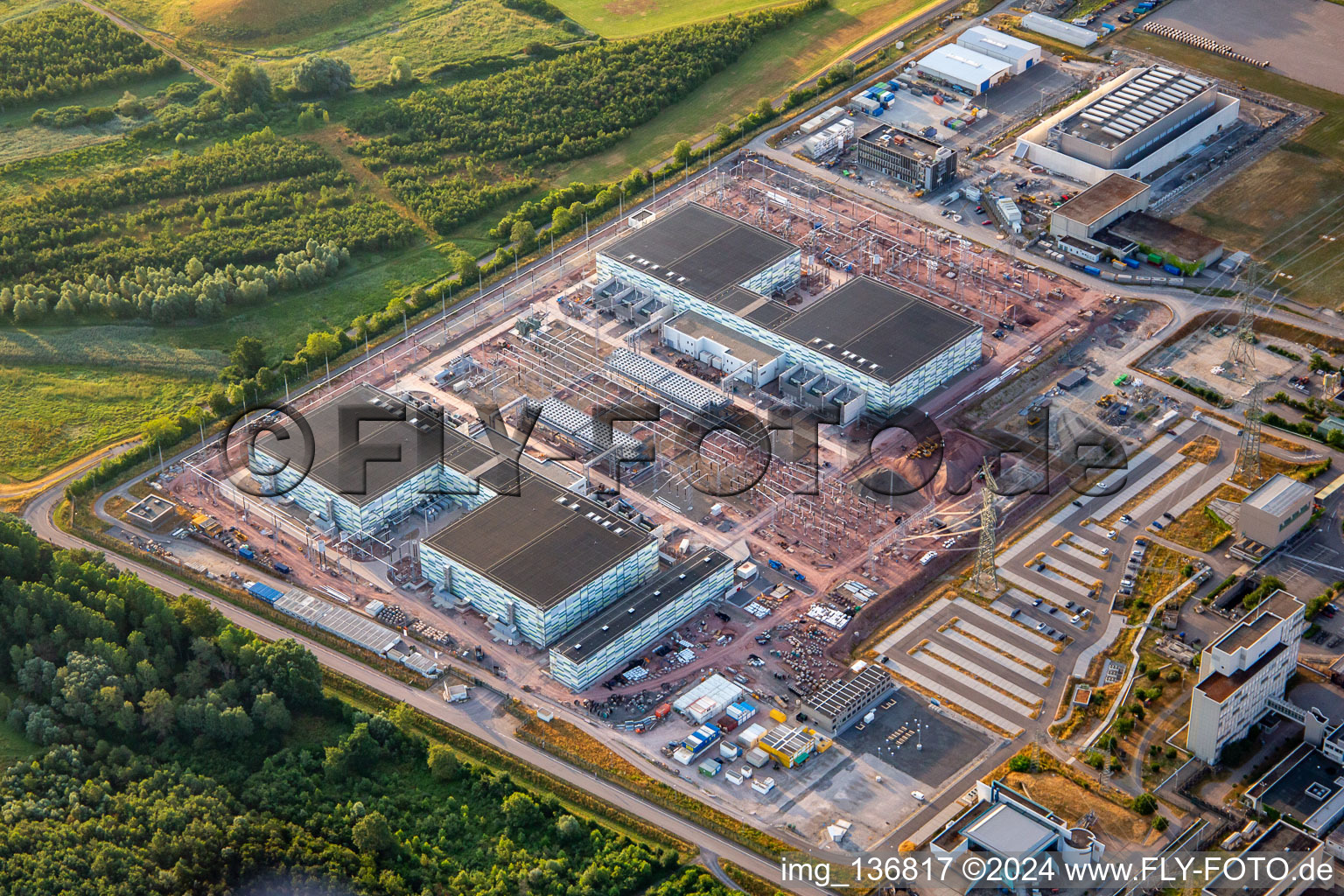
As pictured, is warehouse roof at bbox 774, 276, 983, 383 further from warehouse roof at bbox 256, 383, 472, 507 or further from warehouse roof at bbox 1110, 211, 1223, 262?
warehouse roof at bbox 256, 383, 472, 507

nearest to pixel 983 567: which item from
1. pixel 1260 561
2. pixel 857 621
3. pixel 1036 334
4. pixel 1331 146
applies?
pixel 857 621

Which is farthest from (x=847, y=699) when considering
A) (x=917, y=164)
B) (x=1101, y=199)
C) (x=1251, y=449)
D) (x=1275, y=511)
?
(x=917, y=164)

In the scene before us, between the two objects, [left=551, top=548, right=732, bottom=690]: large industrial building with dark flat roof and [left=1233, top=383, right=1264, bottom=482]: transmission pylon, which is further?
[left=1233, top=383, right=1264, bottom=482]: transmission pylon

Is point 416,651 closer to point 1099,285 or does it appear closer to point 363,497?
point 363,497

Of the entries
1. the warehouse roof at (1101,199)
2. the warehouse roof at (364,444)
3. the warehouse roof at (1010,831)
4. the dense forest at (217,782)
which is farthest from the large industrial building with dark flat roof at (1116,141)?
the dense forest at (217,782)

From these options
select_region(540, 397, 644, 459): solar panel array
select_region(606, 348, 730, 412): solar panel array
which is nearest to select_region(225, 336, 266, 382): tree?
select_region(540, 397, 644, 459): solar panel array

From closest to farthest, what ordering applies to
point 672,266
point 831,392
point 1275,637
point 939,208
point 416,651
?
1. point 1275,637
2. point 416,651
3. point 831,392
4. point 672,266
5. point 939,208
